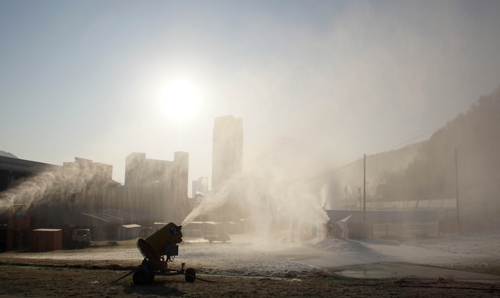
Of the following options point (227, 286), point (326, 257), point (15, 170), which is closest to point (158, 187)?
point (15, 170)

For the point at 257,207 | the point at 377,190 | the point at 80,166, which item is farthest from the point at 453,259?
the point at 377,190

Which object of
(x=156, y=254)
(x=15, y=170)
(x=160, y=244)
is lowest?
(x=156, y=254)

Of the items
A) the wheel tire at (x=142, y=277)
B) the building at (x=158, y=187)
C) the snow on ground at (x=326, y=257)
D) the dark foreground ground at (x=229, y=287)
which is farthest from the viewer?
the building at (x=158, y=187)

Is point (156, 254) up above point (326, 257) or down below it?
above

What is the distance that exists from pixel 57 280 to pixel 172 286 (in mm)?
6338

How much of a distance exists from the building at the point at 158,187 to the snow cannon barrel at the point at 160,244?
67348 mm

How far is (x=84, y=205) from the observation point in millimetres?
67875

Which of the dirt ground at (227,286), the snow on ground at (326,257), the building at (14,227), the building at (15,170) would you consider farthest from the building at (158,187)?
the dirt ground at (227,286)

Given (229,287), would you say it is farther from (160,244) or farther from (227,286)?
(160,244)

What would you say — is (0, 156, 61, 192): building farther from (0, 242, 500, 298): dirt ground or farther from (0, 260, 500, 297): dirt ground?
(0, 260, 500, 297): dirt ground

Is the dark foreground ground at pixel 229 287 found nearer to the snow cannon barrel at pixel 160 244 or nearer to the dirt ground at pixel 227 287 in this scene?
the dirt ground at pixel 227 287

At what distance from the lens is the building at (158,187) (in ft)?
288

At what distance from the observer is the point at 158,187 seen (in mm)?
94062

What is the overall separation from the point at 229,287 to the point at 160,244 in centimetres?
396
